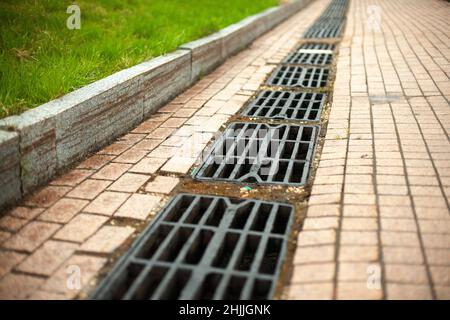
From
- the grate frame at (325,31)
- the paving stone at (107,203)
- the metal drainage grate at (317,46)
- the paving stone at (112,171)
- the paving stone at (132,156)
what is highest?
the grate frame at (325,31)

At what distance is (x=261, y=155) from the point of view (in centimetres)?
348

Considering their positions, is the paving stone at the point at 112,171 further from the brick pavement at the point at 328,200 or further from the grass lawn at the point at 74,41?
the grass lawn at the point at 74,41

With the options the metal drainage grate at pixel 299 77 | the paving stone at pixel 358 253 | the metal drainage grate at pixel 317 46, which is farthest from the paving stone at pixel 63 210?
the metal drainage grate at pixel 317 46

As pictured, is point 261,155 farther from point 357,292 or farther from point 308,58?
point 308,58

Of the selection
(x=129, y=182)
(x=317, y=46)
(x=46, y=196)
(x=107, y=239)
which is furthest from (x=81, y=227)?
(x=317, y=46)

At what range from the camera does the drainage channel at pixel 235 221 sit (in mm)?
2133

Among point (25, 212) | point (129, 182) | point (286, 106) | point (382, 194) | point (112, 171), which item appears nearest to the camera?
point (25, 212)

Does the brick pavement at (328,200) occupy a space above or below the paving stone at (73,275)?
above

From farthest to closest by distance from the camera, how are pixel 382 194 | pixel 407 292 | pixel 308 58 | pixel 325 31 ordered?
1. pixel 325 31
2. pixel 308 58
3. pixel 382 194
4. pixel 407 292

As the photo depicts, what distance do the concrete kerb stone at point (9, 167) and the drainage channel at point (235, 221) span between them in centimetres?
84

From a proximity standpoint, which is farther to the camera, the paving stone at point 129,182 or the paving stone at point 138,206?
the paving stone at point 129,182

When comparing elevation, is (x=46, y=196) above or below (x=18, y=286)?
above

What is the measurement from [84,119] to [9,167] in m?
0.80

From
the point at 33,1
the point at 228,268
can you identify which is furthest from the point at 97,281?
the point at 33,1
